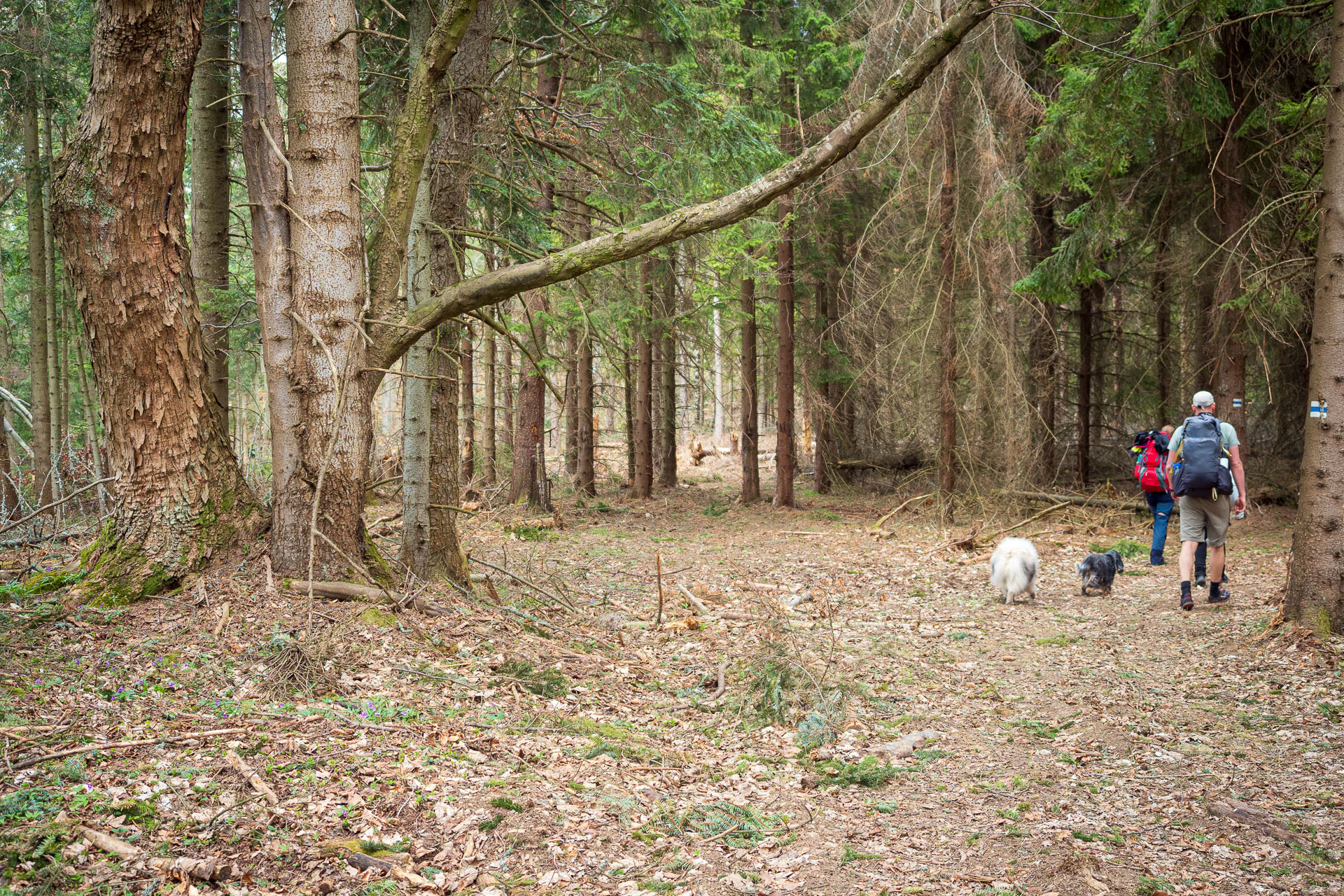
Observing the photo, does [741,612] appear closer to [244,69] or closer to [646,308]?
[244,69]

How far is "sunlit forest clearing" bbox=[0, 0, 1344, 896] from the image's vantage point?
11.6 ft

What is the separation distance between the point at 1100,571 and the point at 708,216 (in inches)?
283

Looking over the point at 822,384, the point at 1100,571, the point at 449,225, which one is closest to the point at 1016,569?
the point at 1100,571

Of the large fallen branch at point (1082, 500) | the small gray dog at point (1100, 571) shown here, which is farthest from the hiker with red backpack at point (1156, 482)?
the large fallen branch at point (1082, 500)

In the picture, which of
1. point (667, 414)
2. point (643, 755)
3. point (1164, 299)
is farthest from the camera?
point (667, 414)

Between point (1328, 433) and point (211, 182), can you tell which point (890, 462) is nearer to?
point (1328, 433)

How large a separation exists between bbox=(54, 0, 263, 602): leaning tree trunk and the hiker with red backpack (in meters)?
10.7

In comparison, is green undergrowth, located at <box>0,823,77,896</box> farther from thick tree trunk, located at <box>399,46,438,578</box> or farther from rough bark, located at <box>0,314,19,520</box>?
rough bark, located at <box>0,314,19,520</box>

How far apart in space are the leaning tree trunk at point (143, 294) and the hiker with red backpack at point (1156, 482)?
10.7 meters

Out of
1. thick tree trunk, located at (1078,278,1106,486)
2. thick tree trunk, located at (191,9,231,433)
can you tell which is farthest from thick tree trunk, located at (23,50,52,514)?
thick tree trunk, located at (1078,278,1106,486)

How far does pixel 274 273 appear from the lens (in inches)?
202

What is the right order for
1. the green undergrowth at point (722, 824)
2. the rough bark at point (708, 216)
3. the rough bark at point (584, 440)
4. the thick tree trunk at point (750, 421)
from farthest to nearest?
the rough bark at point (584, 440)
the thick tree trunk at point (750, 421)
the rough bark at point (708, 216)
the green undergrowth at point (722, 824)

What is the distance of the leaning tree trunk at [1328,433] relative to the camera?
19.7 feet

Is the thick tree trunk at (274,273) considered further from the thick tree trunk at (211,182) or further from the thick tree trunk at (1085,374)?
the thick tree trunk at (1085,374)
